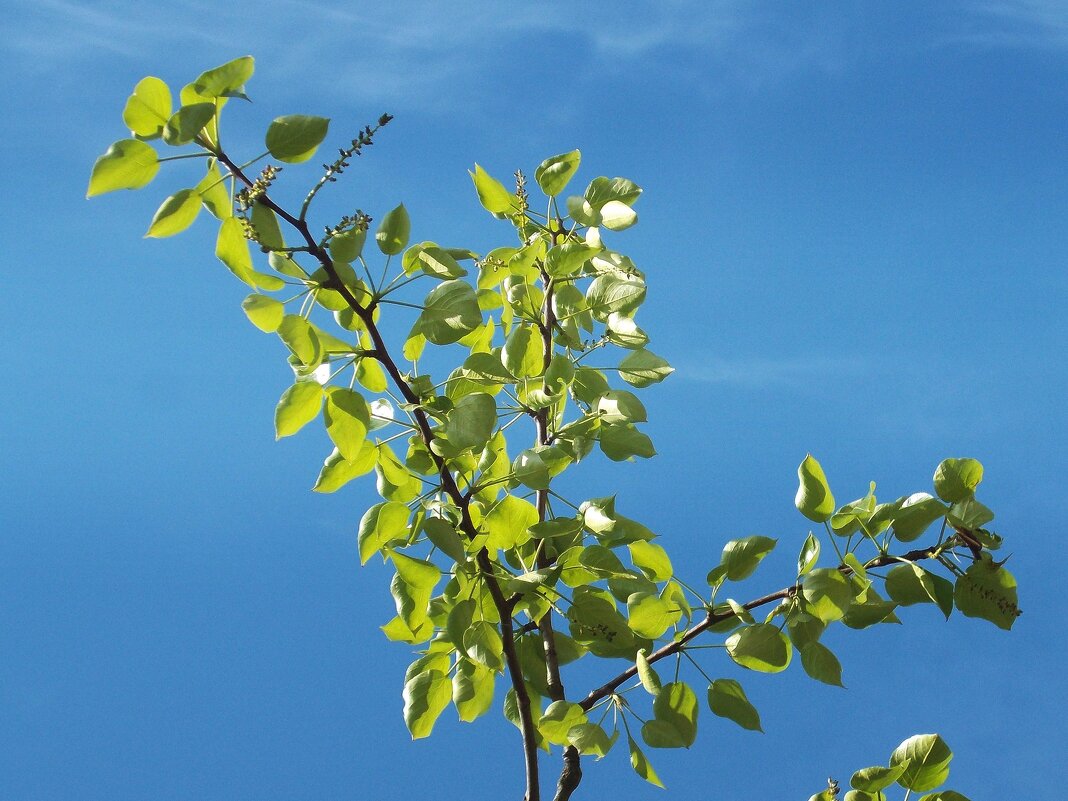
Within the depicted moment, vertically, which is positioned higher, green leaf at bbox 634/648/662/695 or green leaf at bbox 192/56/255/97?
green leaf at bbox 192/56/255/97

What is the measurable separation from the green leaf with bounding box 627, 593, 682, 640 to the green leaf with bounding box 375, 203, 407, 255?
52 centimetres

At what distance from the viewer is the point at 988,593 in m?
1.29

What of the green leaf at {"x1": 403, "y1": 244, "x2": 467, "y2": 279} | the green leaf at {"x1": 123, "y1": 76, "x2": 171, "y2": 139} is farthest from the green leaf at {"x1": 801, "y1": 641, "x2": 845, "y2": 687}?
the green leaf at {"x1": 123, "y1": 76, "x2": 171, "y2": 139}

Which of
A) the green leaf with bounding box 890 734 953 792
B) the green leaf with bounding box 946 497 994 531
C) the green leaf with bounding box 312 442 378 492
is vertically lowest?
the green leaf with bounding box 890 734 953 792

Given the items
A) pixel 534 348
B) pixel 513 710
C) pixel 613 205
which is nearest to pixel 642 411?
pixel 534 348

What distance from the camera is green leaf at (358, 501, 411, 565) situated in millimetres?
1377

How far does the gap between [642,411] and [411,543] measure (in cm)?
35

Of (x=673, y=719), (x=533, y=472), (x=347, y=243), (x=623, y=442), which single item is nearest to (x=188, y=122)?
(x=347, y=243)

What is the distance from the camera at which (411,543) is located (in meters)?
1.43

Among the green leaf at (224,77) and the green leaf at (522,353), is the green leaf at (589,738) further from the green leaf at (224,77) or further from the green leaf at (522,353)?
the green leaf at (224,77)

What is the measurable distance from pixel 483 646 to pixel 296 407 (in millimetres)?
373

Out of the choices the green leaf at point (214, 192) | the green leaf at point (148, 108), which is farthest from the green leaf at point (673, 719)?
the green leaf at point (148, 108)

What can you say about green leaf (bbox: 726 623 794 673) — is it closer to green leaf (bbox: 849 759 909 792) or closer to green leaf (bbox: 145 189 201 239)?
green leaf (bbox: 849 759 909 792)

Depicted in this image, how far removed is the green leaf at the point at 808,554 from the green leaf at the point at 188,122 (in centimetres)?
83
